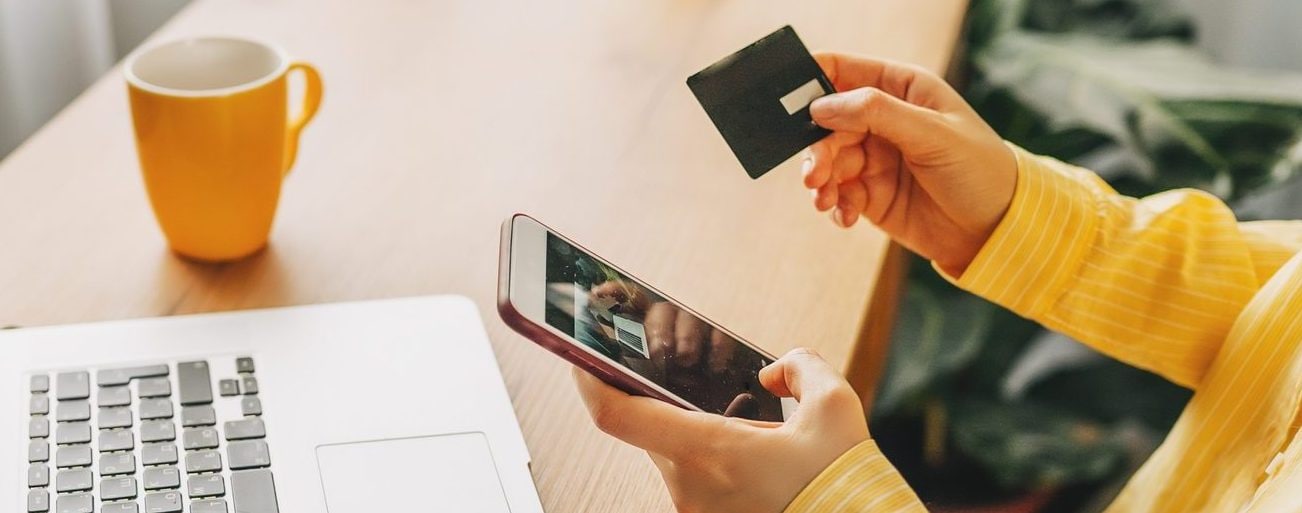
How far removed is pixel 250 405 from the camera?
1.88ft

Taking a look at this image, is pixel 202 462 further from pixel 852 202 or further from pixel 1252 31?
pixel 1252 31

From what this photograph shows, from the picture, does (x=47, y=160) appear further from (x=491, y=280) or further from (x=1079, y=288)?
(x=1079, y=288)

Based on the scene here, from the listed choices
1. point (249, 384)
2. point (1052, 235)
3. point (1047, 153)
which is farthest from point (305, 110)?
point (1047, 153)

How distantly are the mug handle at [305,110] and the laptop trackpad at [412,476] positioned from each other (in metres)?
0.23

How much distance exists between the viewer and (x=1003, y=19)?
1.54 metres

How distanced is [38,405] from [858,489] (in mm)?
359

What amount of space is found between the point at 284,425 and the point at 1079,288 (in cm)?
46

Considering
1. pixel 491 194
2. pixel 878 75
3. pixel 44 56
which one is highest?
pixel 878 75

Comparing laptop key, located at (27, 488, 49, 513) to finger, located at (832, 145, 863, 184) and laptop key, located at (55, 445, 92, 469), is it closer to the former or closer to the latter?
laptop key, located at (55, 445, 92, 469)

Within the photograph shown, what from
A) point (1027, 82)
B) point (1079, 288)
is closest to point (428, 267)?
point (1079, 288)

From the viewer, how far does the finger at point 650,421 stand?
505mm

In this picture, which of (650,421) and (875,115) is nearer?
(650,421)

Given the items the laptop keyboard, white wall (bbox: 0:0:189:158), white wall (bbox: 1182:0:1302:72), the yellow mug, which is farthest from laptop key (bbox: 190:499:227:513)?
white wall (bbox: 1182:0:1302:72)

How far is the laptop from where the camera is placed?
20.5 inches
